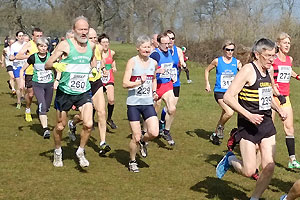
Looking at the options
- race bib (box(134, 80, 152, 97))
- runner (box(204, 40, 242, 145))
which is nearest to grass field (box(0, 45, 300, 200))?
runner (box(204, 40, 242, 145))

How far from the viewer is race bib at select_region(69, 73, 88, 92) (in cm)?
682

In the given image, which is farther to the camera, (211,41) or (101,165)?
(211,41)

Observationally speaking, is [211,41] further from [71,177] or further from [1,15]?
[71,177]

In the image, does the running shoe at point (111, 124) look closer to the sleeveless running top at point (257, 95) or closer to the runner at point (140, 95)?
the runner at point (140, 95)

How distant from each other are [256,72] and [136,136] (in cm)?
239

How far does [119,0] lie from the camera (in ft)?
143

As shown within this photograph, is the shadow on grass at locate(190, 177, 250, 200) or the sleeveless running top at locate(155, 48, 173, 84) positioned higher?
the sleeveless running top at locate(155, 48, 173, 84)

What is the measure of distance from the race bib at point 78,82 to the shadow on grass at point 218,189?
7.27ft

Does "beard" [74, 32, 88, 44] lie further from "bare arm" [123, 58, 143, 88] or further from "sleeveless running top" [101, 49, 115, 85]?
"sleeveless running top" [101, 49, 115, 85]

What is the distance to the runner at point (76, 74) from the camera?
666cm

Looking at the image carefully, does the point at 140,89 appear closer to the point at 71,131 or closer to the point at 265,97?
the point at 265,97

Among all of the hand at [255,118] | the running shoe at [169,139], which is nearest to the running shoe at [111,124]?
the running shoe at [169,139]

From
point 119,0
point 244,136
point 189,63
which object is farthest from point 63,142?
point 119,0

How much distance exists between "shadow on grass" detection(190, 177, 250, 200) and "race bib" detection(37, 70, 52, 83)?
13.9ft
